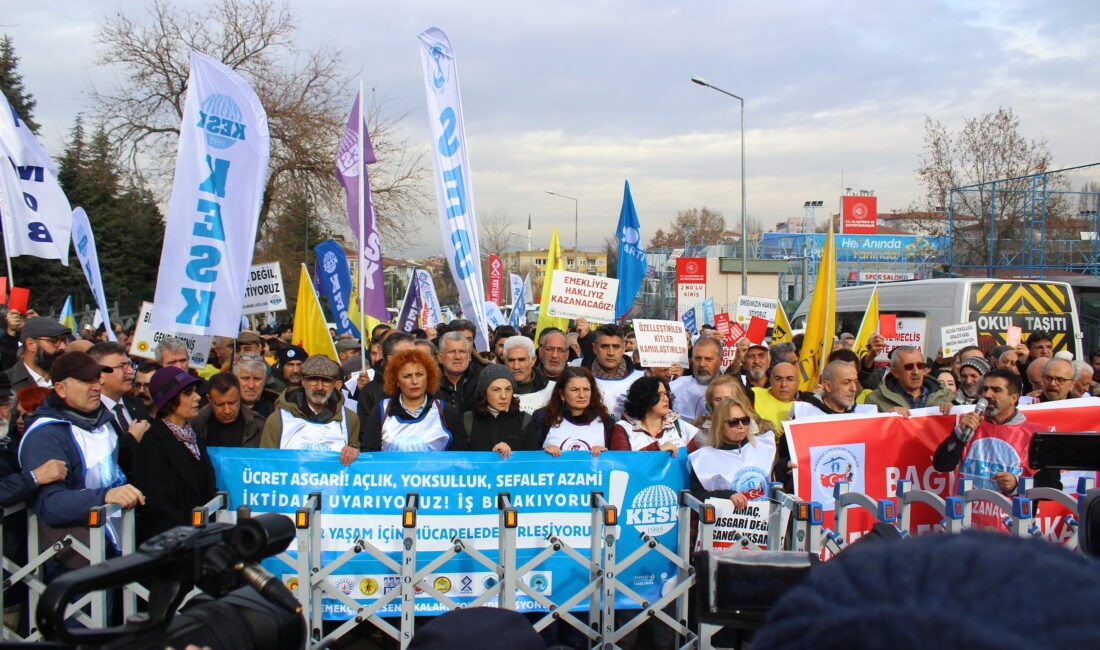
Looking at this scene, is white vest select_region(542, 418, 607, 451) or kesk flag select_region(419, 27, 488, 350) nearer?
white vest select_region(542, 418, 607, 451)

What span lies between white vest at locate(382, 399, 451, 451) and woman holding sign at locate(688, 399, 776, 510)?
5.60ft

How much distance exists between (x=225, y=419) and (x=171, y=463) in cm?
99

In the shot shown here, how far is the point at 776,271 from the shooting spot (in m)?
48.4

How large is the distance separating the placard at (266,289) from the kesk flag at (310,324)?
1.73 feet

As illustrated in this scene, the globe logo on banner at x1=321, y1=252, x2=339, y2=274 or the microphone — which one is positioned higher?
the globe logo on banner at x1=321, y1=252, x2=339, y2=274

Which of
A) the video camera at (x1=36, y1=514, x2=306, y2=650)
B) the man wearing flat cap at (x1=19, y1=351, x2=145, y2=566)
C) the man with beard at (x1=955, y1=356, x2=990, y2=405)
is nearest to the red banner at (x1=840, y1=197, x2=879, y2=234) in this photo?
Answer: the man with beard at (x1=955, y1=356, x2=990, y2=405)

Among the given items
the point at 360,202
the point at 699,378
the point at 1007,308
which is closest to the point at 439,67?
the point at 360,202

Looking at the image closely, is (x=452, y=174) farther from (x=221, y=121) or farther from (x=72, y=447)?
(x=72, y=447)

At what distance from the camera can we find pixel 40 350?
795 cm

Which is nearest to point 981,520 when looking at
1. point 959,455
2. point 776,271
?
point 959,455

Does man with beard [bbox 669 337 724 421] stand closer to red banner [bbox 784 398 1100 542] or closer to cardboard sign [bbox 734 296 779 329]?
red banner [bbox 784 398 1100 542]

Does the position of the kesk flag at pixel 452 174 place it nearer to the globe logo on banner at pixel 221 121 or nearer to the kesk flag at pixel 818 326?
the globe logo on banner at pixel 221 121

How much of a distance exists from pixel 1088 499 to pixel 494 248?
5765 centimetres

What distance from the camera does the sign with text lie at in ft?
38.0
